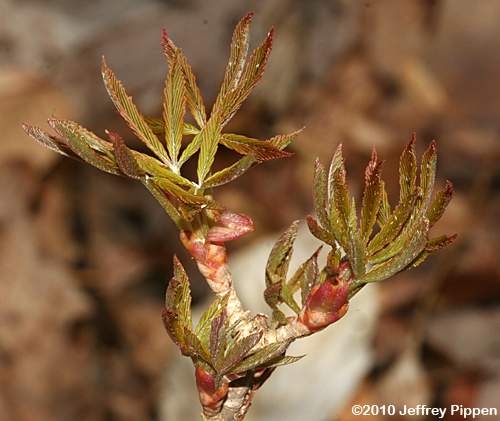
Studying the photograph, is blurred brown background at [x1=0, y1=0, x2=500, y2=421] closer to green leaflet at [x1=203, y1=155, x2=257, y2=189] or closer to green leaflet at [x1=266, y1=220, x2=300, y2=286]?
green leaflet at [x1=266, y1=220, x2=300, y2=286]

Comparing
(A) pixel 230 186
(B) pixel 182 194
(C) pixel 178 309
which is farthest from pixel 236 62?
(A) pixel 230 186

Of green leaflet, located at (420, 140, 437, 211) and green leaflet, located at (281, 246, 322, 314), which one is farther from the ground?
green leaflet, located at (420, 140, 437, 211)

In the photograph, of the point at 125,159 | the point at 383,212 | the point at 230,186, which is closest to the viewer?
the point at 125,159

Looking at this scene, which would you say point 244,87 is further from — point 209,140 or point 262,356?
point 262,356

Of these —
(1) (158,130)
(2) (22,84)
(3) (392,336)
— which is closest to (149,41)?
(2) (22,84)

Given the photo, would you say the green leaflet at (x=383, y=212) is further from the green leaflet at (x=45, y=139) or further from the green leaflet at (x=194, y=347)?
the green leaflet at (x=45, y=139)

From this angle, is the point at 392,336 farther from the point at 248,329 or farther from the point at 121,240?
the point at 248,329

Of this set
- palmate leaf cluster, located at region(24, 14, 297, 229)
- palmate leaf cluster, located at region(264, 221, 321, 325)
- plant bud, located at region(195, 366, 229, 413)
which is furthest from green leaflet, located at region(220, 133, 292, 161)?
plant bud, located at region(195, 366, 229, 413)
